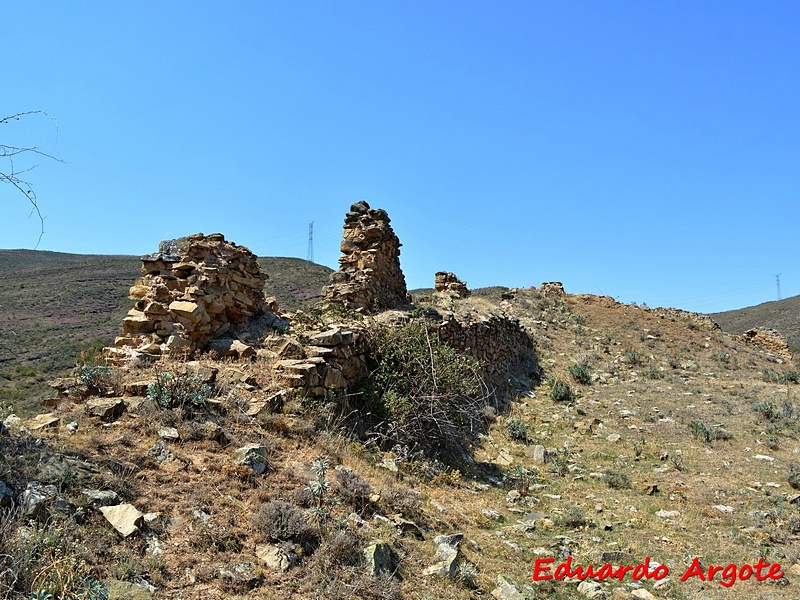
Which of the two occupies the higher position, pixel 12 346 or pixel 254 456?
pixel 12 346

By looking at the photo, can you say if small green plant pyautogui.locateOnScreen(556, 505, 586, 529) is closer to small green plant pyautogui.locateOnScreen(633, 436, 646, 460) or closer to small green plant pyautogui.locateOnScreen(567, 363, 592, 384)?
small green plant pyautogui.locateOnScreen(633, 436, 646, 460)

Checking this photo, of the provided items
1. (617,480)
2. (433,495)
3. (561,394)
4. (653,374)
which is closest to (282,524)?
(433,495)

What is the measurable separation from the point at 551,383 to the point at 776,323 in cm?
4165

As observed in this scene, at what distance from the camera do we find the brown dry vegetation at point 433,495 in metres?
3.48

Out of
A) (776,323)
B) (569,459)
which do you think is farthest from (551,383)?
(776,323)

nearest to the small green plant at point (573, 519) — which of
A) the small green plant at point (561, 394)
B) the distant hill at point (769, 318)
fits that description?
the small green plant at point (561, 394)

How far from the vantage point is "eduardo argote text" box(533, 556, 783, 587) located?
458 centimetres

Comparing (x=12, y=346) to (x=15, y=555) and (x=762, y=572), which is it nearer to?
(x=15, y=555)

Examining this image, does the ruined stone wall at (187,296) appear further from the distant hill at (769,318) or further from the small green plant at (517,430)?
the distant hill at (769,318)

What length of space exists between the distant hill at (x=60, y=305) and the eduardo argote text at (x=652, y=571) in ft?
24.3

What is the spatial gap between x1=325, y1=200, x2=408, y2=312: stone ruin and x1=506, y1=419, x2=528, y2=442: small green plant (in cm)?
334

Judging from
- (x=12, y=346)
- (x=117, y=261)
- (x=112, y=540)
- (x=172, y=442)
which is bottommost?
(x=112, y=540)

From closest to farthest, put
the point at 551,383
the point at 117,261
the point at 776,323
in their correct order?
the point at 551,383 → the point at 117,261 → the point at 776,323

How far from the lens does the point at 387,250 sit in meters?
11.4
